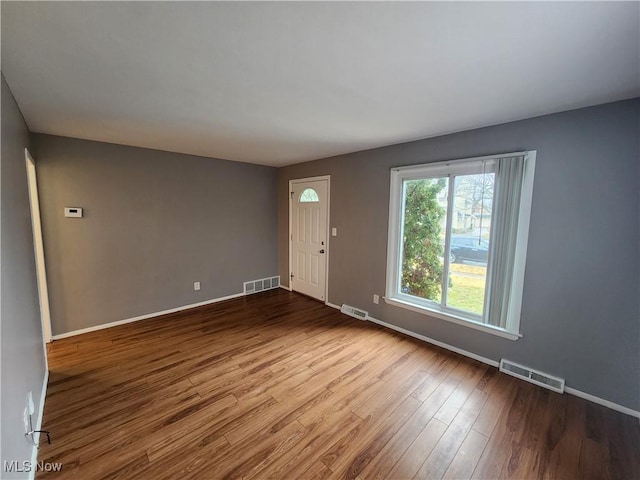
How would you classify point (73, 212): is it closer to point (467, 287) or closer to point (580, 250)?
point (467, 287)

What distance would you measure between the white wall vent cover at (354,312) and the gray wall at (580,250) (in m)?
1.22

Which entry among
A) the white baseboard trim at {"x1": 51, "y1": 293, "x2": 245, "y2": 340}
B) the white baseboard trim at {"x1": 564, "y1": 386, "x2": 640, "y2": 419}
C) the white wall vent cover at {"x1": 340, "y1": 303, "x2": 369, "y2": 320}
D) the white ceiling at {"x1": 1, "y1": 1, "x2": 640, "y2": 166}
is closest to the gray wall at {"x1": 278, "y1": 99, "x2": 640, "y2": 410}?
the white baseboard trim at {"x1": 564, "y1": 386, "x2": 640, "y2": 419}

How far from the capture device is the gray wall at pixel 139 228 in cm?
300

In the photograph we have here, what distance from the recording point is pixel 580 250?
2109 mm

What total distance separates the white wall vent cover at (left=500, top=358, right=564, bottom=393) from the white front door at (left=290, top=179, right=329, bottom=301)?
2.50m

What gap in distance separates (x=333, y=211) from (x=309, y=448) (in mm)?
2947

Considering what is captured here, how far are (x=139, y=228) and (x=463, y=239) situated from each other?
13.3 ft

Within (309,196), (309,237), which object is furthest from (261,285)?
(309,196)

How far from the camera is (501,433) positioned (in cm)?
182

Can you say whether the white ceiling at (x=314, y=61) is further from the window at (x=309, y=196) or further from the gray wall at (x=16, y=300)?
the window at (x=309, y=196)

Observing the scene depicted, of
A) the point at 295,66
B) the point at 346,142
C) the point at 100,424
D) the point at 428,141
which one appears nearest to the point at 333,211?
the point at 346,142

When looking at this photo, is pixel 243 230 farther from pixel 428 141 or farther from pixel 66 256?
pixel 428 141

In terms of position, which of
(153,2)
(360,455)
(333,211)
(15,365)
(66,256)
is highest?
(153,2)

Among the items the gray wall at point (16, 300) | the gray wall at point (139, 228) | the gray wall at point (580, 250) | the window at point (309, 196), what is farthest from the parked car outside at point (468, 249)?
the gray wall at point (16, 300)
